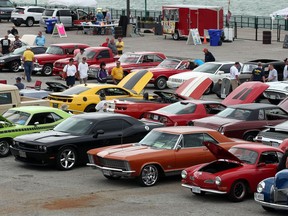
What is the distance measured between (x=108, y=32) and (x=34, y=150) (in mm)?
39545

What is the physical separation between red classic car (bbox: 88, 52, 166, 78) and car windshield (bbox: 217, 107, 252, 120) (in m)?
13.5

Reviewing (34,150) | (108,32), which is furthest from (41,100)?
(108,32)

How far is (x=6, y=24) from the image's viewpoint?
67000 millimetres

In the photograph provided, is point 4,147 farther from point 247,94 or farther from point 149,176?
point 247,94

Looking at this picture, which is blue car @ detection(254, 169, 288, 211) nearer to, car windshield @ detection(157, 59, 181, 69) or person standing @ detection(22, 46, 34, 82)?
car windshield @ detection(157, 59, 181, 69)

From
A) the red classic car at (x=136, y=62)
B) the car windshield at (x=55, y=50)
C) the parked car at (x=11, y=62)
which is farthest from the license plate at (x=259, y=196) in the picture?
the parked car at (x=11, y=62)

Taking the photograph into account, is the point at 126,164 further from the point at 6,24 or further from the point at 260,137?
the point at 6,24

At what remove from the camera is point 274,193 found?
53.1 feet

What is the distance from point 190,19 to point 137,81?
2556cm

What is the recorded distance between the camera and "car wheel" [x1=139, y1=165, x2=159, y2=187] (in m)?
19.2

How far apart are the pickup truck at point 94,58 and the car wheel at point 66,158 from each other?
690 inches

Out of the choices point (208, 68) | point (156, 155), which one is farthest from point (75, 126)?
point (208, 68)

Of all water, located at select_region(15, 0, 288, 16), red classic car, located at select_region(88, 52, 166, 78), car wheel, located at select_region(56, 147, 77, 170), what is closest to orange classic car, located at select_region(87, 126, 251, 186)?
car wheel, located at select_region(56, 147, 77, 170)

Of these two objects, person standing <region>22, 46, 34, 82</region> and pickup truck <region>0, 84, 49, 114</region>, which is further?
person standing <region>22, 46, 34, 82</region>
